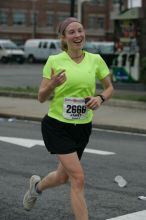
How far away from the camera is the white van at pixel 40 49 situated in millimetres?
51812

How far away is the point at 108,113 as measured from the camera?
51.3 ft

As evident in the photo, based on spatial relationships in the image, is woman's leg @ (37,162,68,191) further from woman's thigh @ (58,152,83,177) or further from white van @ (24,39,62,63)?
white van @ (24,39,62,63)

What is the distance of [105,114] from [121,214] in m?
9.30

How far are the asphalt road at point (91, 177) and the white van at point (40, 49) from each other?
1558 inches

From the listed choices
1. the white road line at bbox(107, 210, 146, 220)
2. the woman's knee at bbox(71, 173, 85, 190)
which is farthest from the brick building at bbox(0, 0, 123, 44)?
the woman's knee at bbox(71, 173, 85, 190)

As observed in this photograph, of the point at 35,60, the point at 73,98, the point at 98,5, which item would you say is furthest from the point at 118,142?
the point at 98,5

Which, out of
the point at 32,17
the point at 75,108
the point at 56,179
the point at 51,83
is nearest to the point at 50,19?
the point at 32,17

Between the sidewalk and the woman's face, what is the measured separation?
775cm

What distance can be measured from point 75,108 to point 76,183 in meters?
0.64

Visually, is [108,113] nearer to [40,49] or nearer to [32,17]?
[40,49]

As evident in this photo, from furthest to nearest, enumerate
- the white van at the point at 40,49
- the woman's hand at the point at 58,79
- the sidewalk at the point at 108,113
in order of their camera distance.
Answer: the white van at the point at 40,49 → the sidewalk at the point at 108,113 → the woman's hand at the point at 58,79

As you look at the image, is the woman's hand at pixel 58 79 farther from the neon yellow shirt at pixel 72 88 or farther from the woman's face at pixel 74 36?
the woman's face at pixel 74 36

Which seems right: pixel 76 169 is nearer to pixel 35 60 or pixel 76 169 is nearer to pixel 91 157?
pixel 91 157

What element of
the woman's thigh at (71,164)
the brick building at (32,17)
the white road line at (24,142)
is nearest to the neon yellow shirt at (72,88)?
the woman's thigh at (71,164)
